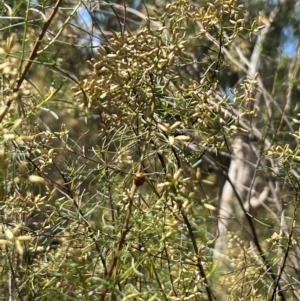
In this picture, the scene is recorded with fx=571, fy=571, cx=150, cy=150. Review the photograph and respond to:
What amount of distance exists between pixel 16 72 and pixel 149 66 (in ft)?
0.44

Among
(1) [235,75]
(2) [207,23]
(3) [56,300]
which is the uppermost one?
(1) [235,75]

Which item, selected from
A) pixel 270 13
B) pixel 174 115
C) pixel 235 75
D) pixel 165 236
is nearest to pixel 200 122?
pixel 174 115

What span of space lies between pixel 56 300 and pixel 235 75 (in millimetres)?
2375

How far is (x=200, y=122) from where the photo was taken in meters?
0.59

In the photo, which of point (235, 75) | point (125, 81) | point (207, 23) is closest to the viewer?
point (125, 81)

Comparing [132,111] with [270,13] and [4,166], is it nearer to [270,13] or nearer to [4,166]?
[4,166]

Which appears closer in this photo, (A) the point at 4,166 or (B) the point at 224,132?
(A) the point at 4,166

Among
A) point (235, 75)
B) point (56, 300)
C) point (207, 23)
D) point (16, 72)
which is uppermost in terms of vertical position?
point (235, 75)

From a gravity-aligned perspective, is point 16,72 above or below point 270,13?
below

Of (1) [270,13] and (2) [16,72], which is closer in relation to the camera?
(2) [16,72]

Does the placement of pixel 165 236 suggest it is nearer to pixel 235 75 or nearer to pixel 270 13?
pixel 270 13

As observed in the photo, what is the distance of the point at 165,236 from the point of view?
1.70ft

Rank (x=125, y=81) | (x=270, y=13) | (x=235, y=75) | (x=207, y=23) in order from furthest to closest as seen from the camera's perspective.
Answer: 1. (x=235, y=75)
2. (x=270, y=13)
3. (x=207, y=23)
4. (x=125, y=81)

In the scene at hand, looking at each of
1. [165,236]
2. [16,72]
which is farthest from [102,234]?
[16,72]
